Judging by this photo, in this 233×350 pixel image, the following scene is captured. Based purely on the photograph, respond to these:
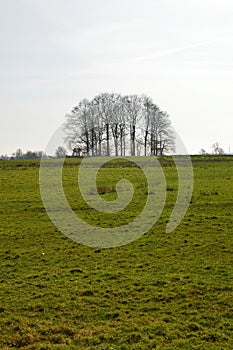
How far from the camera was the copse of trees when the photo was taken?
86188mm

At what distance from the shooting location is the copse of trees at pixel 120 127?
86.2m

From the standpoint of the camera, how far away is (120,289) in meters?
10.9

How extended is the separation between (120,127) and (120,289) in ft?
279

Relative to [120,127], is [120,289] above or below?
below

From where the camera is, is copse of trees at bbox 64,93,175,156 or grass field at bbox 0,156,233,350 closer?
grass field at bbox 0,156,233,350

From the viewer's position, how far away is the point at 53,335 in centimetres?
841

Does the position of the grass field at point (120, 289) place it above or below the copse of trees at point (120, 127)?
below

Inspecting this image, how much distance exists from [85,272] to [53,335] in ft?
13.1

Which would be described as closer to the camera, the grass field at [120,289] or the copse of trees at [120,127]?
the grass field at [120,289]

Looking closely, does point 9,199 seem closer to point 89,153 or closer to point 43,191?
point 43,191

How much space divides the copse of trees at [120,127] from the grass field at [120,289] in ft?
219

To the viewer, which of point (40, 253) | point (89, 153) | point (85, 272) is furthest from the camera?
point (89, 153)

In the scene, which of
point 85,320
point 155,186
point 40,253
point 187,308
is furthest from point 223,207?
point 85,320

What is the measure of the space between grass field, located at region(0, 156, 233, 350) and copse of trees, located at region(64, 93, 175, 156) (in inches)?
2630
